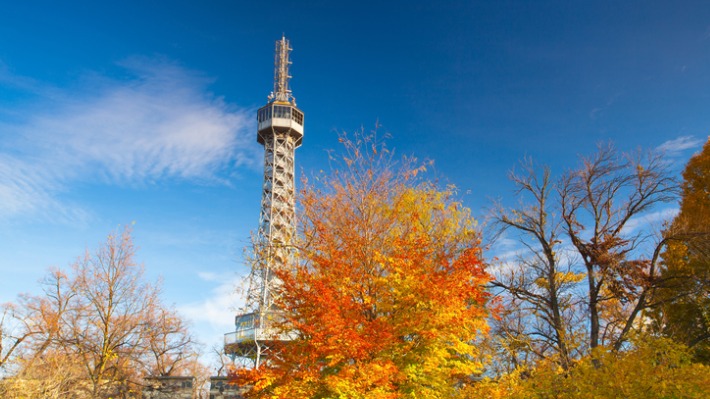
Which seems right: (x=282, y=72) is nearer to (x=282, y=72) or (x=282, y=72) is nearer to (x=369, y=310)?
(x=282, y=72)

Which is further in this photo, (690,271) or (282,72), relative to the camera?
(282,72)

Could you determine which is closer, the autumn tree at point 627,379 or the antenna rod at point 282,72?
the autumn tree at point 627,379

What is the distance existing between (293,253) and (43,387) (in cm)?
807

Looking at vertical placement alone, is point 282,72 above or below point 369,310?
above

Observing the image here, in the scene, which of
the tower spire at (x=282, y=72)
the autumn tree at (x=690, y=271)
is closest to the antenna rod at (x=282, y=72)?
the tower spire at (x=282, y=72)

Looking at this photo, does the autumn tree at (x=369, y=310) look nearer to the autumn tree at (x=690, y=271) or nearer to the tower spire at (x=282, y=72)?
the autumn tree at (x=690, y=271)

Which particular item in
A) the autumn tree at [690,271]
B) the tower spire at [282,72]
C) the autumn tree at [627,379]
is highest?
the tower spire at [282,72]

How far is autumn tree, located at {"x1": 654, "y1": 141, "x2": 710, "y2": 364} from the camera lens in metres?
15.3

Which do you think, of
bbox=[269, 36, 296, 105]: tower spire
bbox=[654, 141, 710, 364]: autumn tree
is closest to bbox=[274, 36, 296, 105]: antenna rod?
bbox=[269, 36, 296, 105]: tower spire

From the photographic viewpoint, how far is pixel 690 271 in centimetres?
1744

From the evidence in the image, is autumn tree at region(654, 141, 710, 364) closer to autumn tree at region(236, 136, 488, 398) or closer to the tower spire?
autumn tree at region(236, 136, 488, 398)

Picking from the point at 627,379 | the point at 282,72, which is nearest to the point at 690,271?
the point at 627,379

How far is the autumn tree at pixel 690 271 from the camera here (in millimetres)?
15305

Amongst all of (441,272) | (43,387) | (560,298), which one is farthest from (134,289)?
(560,298)
